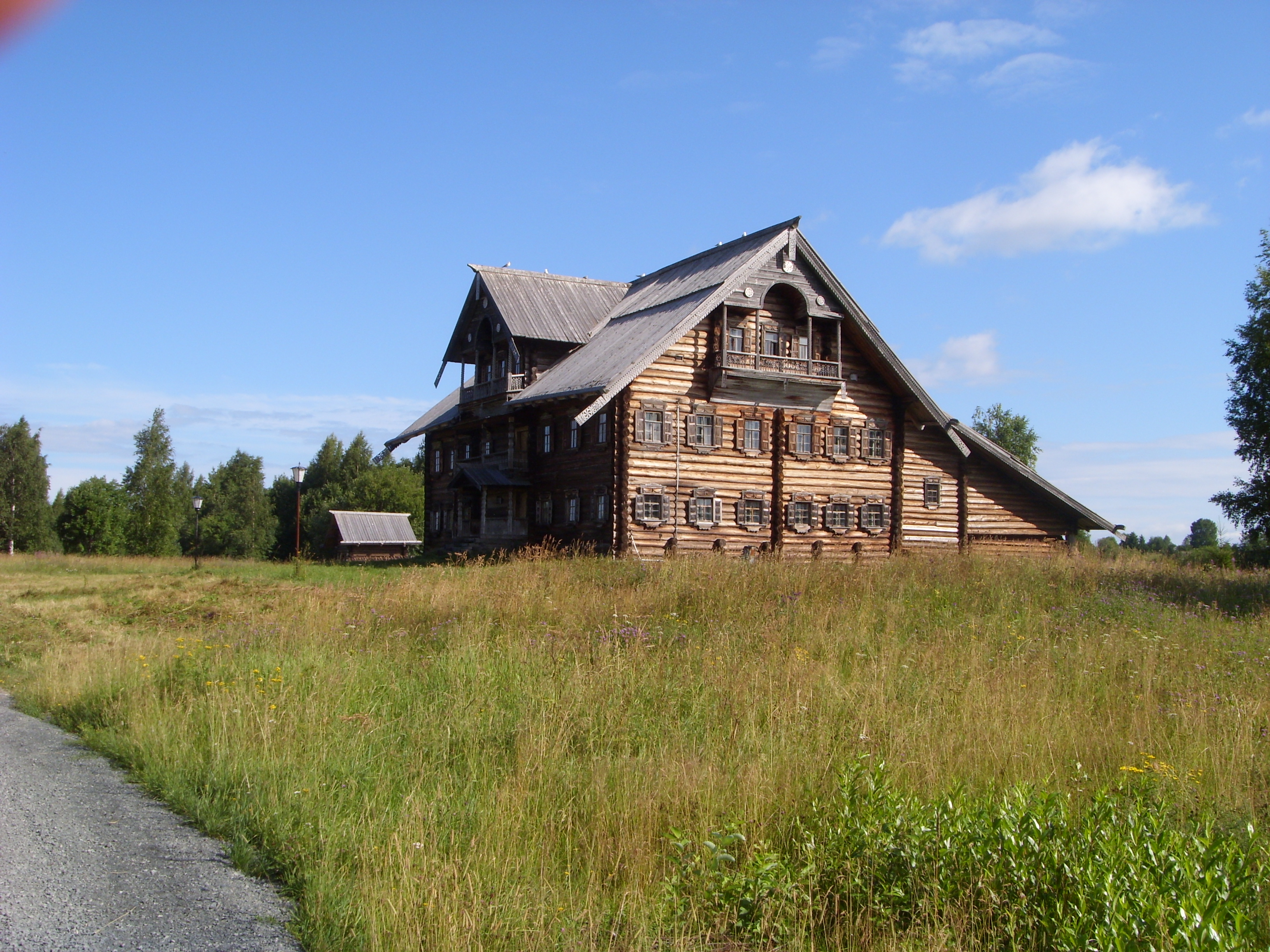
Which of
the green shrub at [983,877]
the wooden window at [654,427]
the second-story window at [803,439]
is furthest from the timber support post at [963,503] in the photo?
the green shrub at [983,877]

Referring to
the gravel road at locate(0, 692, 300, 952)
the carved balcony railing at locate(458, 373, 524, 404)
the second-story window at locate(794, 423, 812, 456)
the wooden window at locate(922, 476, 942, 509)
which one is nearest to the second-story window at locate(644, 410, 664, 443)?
the second-story window at locate(794, 423, 812, 456)

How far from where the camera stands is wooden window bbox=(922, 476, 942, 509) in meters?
32.7

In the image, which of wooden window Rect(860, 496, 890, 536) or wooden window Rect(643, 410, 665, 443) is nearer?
wooden window Rect(643, 410, 665, 443)

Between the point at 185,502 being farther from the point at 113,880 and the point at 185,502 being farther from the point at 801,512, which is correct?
the point at 113,880

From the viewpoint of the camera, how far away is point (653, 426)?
27844 mm

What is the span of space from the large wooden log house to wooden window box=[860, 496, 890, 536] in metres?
0.07

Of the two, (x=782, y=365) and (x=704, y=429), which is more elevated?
(x=782, y=365)

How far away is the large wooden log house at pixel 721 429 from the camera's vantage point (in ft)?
91.2

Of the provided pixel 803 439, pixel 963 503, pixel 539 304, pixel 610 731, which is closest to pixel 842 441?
pixel 803 439

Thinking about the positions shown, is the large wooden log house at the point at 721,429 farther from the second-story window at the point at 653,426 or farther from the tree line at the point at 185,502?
the tree line at the point at 185,502

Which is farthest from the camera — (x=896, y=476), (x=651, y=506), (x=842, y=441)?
(x=896, y=476)

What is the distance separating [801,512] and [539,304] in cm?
1174

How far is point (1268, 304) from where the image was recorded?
4122 centimetres

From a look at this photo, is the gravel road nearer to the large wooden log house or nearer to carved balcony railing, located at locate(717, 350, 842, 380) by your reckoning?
the large wooden log house
